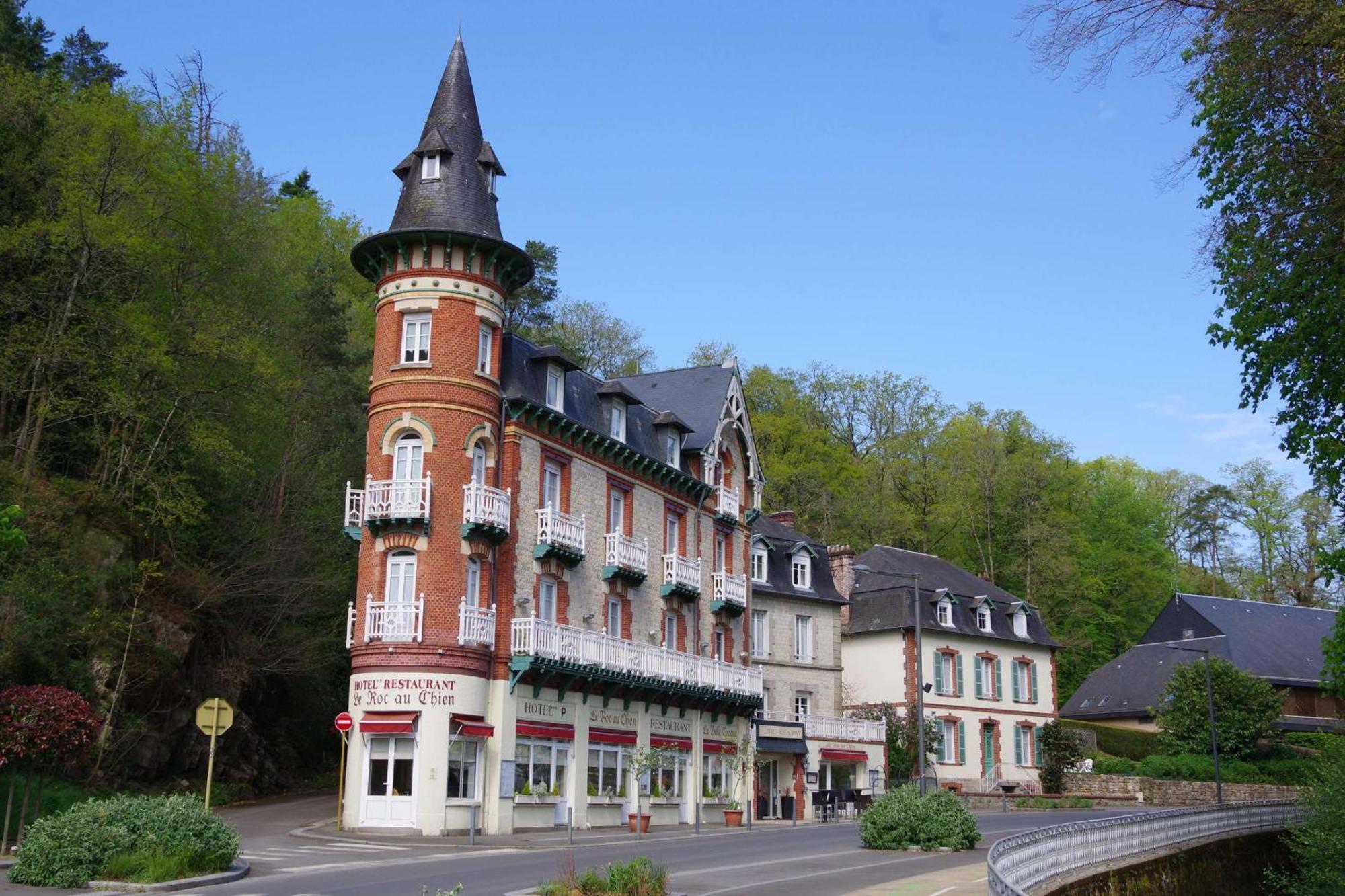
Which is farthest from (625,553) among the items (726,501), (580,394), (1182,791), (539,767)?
(1182,791)

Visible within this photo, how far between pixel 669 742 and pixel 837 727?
37.1ft

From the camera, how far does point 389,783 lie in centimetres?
2936

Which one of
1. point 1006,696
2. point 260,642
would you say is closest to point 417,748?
point 260,642

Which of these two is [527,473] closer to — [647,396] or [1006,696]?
[647,396]

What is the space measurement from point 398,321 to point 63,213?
8.55m

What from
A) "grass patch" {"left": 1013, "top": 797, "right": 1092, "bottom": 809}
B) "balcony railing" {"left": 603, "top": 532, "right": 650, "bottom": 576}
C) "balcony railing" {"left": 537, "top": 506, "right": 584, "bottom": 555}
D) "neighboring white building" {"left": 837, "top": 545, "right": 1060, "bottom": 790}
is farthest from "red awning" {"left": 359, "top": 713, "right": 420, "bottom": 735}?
"grass patch" {"left": 1013, "top": 797, "right": 1092, "bottom": 809}

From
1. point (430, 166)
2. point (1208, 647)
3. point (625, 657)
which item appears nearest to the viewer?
point (430, 166)

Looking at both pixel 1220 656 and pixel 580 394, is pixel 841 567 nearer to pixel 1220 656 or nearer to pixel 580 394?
pixel 580 394

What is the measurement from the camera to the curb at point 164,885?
1783 cm

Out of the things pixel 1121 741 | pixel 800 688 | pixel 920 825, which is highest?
pixel 800 688

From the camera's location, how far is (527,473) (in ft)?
109

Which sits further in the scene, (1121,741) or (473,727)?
(1121,741)

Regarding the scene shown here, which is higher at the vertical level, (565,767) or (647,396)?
(647,396)

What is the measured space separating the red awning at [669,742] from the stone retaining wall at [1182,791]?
61.0ft
